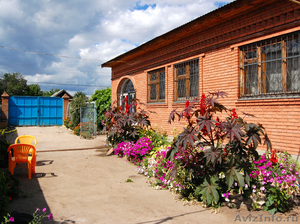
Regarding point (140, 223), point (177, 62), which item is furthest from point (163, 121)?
point (140, 223)

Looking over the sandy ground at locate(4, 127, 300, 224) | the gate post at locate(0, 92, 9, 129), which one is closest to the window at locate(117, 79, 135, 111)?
the sandy ground at locate(4, 127, 300, 224)

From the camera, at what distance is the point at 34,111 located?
19812 mm

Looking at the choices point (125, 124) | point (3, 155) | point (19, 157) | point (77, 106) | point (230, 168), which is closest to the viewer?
point (230, 168)

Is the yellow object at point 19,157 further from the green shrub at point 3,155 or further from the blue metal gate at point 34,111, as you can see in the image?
the blue metal gate at point 34,111

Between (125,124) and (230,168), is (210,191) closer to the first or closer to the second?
(230,168)

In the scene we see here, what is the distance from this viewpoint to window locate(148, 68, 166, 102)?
1006 cm

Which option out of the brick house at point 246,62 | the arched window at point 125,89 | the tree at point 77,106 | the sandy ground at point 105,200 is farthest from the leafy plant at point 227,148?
the tree at point 77,106

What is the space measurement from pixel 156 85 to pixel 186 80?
208 cm

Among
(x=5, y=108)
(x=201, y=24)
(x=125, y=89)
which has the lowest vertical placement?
(x=5, y=108)

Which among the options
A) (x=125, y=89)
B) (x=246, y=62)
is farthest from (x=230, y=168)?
(x=125, y=89)

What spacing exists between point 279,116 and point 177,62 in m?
4.49

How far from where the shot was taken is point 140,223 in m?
3.58

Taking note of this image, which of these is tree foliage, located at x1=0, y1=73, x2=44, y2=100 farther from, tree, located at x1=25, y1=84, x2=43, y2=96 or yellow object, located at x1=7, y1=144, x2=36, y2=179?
yellow object, located at x1=7, y1=144, x2=36, y2=179

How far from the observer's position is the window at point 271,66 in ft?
17.8
